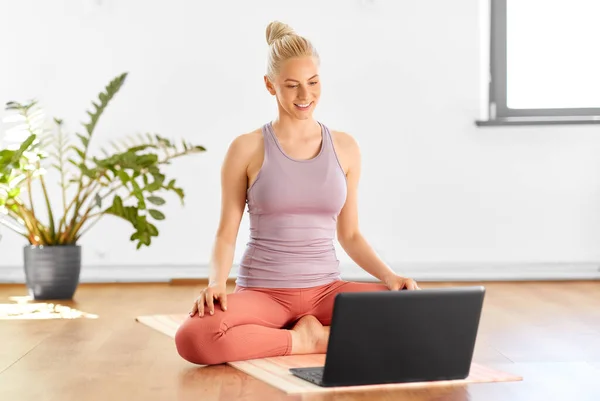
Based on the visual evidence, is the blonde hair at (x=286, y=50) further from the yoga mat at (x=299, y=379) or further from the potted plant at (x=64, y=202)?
the potted plant at (x=64, y=202)

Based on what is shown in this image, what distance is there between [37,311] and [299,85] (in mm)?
1522

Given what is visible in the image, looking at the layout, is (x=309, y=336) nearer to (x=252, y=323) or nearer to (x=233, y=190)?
(x=252, y=323)

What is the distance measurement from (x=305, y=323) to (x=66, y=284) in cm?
161

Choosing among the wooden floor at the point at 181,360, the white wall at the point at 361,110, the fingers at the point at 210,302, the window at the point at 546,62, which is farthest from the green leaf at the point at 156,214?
A: the window at the point at 546,62

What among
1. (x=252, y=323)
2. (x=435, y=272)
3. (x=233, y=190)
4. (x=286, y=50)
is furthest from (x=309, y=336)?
(x=435, y=272)

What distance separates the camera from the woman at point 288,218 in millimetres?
2311

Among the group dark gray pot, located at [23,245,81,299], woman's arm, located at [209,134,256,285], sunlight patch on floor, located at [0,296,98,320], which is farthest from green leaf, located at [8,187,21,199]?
woman's arm, located at [209,134,256,285]

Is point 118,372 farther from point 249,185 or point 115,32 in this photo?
point 115,32

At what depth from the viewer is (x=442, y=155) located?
432 centimetres

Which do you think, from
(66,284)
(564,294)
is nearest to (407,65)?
(564,294)

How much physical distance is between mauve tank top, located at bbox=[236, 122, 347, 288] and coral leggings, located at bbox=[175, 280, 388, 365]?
4 cm

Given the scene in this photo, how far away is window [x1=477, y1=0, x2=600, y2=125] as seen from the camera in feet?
14.2

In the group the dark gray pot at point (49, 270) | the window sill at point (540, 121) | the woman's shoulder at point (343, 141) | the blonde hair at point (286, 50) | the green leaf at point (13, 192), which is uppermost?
the blonde hair at point (286, 50)

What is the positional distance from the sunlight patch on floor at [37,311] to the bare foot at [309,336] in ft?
3.58
